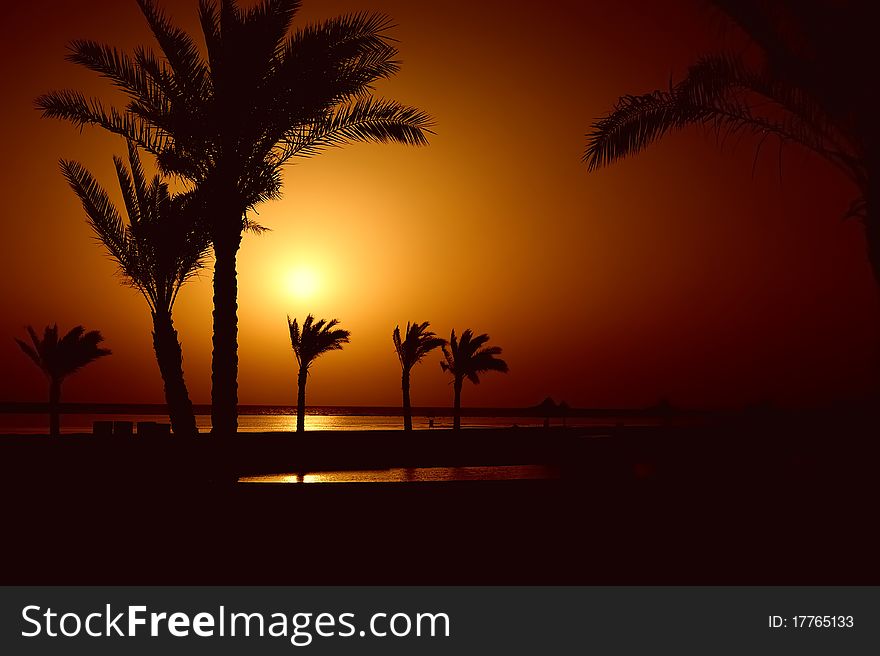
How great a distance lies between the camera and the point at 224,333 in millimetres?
11383

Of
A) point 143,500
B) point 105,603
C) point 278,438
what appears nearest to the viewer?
point 105,603

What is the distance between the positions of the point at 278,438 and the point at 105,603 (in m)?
12.1

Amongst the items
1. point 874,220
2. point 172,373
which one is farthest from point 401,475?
point 874,220

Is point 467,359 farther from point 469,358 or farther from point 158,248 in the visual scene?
point 158,248

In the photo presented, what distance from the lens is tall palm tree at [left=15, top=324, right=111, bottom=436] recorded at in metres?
28.9

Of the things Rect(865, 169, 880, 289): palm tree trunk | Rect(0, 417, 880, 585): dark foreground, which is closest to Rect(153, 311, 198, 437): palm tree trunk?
Rect(0, 417, 880, 585): dark foreground

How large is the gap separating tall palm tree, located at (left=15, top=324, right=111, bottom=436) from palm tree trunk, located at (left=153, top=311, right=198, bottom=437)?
15416 millimetres

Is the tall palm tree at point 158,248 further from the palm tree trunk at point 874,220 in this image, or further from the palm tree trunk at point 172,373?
the palm tree trunk at point 874,220

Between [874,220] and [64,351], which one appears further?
[64,351]

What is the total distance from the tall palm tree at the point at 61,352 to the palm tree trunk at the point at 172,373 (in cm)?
1542

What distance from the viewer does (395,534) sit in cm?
559

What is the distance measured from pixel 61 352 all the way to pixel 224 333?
21.1 meters

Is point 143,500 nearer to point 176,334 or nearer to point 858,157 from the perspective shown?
point 858,157

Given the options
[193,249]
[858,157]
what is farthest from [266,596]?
[193,249]
